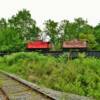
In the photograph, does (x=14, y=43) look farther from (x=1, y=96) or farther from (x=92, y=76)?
(x=1, y=96)

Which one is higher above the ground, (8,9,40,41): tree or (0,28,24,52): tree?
(8,9,40,41): tree

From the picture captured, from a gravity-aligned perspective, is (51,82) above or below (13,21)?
below

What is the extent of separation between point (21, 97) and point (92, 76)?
6.67m

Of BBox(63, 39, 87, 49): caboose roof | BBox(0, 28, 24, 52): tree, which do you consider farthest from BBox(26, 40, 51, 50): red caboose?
BBox(0, 28, 24, 52): tree

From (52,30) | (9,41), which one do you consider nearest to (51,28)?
(52,30)

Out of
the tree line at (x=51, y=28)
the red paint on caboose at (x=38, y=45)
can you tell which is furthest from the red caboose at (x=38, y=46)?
the tree line at (x=51, y=28)

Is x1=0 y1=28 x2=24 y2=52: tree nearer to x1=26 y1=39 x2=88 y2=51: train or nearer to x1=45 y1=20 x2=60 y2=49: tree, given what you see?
x1=26 y1=39 x2=88 y2=51: train

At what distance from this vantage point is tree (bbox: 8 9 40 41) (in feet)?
273

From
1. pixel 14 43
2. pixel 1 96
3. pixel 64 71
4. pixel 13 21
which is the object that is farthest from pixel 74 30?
pixel 1 96

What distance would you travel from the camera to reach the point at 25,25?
84.4 meters

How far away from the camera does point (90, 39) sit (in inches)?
2712

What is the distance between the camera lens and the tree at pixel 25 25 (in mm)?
83312

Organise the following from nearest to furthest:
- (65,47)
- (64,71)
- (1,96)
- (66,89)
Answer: (1,96) → (66,89) → (64,71) → (65,47)

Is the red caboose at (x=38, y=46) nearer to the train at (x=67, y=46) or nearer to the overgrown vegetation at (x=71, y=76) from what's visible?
the train at (x=67, y=46)
